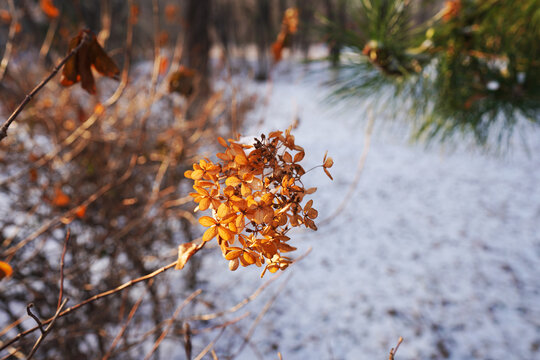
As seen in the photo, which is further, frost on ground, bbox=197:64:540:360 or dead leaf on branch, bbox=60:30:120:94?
frost on ground, bbox=197:64:540:360

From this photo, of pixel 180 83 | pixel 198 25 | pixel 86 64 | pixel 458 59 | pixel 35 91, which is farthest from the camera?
pixel 198 25

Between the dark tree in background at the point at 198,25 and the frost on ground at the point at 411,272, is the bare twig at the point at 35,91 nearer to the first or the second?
the frost on ground at the point at 411,272

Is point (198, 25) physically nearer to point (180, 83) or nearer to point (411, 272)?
point (180, 83)

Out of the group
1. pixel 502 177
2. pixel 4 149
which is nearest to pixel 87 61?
pixel 4 149

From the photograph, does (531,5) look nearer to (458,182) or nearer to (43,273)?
(43,273)

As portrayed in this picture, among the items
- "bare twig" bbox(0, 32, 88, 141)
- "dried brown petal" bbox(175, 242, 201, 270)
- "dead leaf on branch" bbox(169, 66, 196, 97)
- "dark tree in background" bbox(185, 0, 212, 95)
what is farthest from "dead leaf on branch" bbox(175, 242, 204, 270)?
"dark tree in background" bbox(185, 0, 212, 95)

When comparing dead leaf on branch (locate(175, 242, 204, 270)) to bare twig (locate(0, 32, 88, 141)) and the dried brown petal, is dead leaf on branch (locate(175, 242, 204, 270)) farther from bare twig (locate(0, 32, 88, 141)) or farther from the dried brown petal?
bare twig (locate(0, 32, 88, 141))

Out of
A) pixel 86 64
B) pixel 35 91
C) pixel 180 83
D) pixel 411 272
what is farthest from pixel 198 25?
pixel 35 91
